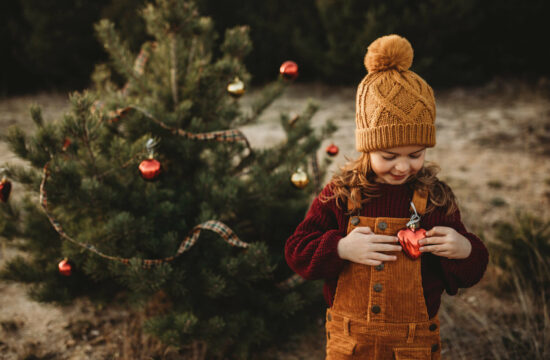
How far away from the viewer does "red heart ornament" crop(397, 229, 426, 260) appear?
5.01ft

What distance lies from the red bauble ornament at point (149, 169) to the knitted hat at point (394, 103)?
962 millimetres

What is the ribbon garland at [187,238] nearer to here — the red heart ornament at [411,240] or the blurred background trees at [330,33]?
the red heart ornament at [411,240]

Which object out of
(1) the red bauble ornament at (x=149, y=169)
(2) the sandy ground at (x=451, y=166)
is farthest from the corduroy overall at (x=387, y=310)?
(1) the red bauble ornament at (x=149, y=169)

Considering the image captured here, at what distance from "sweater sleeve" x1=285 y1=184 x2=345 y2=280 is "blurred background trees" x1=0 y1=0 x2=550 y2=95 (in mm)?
7477

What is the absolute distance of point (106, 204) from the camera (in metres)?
2.13

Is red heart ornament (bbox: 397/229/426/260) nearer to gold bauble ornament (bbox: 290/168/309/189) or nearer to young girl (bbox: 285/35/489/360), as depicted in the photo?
young girl (bbox: 285/35/489/360)

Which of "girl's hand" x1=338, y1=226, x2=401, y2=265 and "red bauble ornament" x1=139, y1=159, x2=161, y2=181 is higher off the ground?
"red bauble ornament" x1=139, y1=159, x2=161, y2=181

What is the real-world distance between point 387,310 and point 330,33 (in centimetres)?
853

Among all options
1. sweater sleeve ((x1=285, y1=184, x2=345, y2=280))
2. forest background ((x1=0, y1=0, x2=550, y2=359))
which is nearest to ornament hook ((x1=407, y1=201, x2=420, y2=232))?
sweater sleeve ((x1=285, y1=184, x2=345, y2=280))

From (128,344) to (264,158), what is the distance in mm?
1339

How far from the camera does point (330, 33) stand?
9219 mm

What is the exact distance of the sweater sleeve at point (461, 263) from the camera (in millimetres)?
1572

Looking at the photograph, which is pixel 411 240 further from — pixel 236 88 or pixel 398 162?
pixel 236 88

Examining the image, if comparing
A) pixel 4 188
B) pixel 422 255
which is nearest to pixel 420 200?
pixel 422 255
